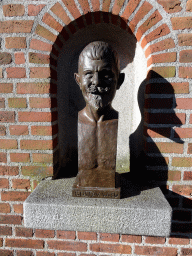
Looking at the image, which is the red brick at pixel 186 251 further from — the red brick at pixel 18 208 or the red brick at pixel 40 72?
the red brick at pixel 40 72

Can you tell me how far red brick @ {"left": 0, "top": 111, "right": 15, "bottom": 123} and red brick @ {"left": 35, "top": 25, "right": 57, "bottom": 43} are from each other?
589 millimetres

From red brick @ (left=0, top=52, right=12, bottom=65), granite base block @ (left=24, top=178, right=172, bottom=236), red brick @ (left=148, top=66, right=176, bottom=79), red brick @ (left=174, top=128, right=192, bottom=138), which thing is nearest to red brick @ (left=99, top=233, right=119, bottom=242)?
granite base block @ (left=24, top=178, right=172, bottom=236)

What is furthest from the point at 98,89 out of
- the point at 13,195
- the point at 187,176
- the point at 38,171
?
the point at 13,195

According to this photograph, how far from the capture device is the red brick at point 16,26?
49.8 inches

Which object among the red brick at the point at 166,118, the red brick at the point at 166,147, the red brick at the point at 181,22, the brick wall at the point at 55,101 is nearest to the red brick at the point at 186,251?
the brick wall at the point at 55,101

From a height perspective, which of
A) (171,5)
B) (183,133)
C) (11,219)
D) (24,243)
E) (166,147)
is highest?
(171,5)

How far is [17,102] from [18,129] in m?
0.20

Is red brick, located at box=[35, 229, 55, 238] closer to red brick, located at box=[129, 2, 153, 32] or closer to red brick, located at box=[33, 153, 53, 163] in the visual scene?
red brick, located at box=[33, 153, 53, 163]

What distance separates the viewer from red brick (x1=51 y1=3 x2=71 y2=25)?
4.09ft

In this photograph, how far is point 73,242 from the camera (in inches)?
59.4

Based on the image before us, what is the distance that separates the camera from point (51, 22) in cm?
126

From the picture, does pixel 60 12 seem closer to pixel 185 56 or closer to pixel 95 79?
pixel 95 79

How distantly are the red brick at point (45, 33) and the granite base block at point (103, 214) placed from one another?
109 cm

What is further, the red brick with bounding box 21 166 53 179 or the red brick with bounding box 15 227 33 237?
the red brick with bounding box 15 227 33 237
